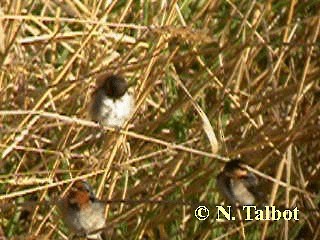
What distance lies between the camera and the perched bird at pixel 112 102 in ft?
9.12

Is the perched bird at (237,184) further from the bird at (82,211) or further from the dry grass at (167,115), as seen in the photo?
the bird at (82,211)

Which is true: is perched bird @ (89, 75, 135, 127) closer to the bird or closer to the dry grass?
the dry grass

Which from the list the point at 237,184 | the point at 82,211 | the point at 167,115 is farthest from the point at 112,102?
the point at 237,184

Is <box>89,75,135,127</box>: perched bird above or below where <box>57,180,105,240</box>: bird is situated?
above

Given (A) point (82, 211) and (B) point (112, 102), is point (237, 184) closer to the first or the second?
(A) point (82, 211)

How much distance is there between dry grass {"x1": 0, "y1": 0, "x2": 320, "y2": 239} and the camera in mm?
2705

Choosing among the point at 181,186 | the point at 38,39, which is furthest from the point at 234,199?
the point at 38,39

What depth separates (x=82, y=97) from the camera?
9.92ft

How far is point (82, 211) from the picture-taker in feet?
8.26

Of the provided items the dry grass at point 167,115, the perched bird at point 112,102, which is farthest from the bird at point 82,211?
the perched bird at point 112,102

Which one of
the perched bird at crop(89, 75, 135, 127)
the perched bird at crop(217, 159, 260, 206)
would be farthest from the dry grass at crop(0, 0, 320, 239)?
the perched bird at crop(217, 159, 260, 206)

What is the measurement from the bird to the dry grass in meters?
0.07

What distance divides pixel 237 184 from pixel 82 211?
44 centimetres

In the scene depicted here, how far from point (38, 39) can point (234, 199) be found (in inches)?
32.8
